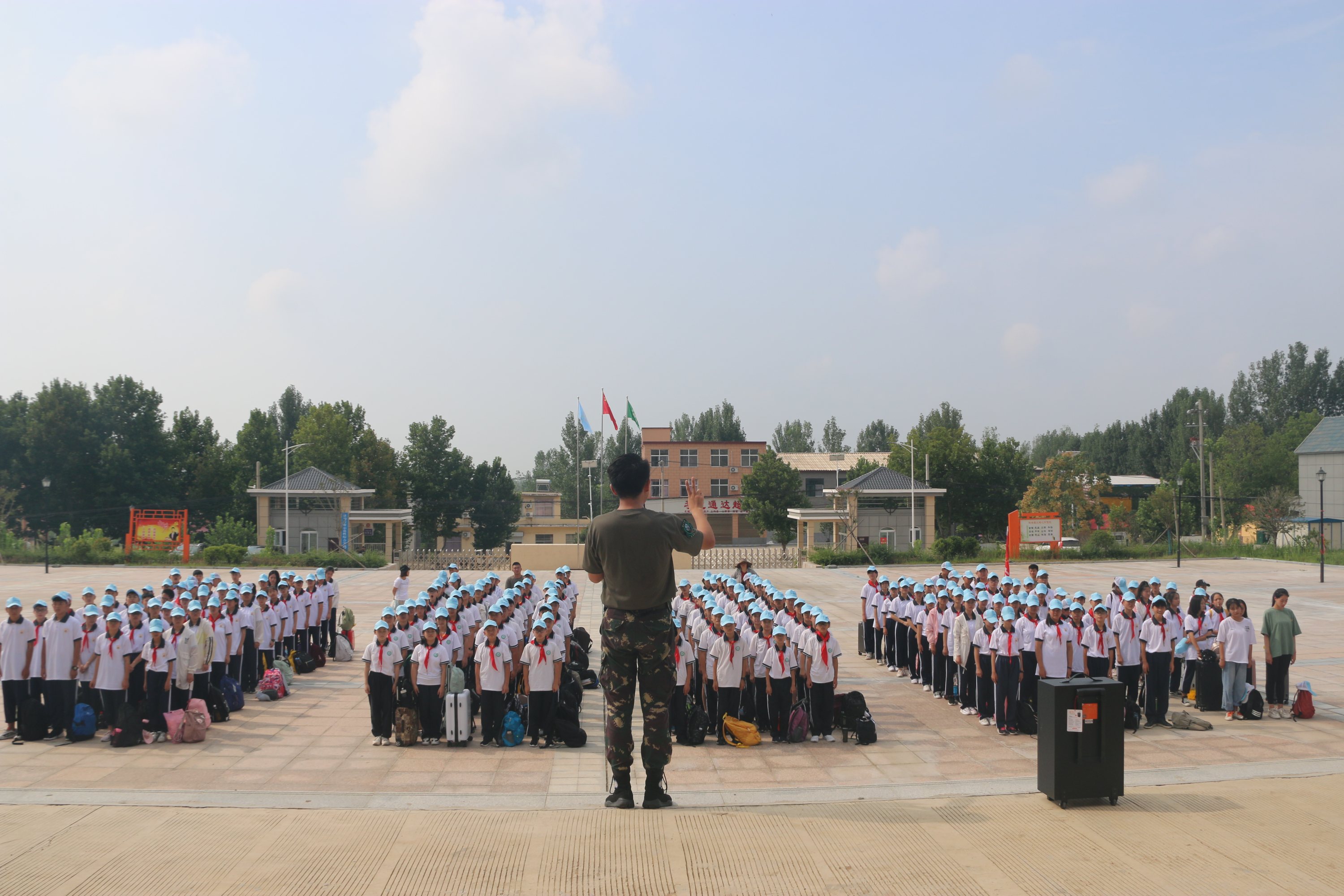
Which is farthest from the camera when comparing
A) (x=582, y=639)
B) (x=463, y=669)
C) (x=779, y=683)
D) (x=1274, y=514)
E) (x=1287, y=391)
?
(x=1287, y=391)

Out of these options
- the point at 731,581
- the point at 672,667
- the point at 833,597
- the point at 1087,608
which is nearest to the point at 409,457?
the point at 833,597

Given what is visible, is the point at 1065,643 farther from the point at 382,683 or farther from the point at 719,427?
the point at 719,427

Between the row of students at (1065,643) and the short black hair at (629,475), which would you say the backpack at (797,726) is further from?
the short black hair at (629,475)

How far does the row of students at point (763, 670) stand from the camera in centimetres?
1123

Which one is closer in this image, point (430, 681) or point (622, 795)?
point (622, 795)

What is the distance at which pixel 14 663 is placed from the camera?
10.9m

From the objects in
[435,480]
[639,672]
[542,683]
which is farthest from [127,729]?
[435,480]

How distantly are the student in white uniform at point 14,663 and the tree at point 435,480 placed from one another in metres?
50.1

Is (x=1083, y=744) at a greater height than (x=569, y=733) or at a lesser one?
greater

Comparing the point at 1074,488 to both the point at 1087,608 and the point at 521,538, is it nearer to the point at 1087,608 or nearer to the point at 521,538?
the point at 521,538

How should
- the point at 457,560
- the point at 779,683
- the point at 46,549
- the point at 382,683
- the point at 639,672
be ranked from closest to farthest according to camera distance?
the point at 639,672 < the point at 382,683 < the point at 779,683 < the point at 46,549 < the point at 457,560

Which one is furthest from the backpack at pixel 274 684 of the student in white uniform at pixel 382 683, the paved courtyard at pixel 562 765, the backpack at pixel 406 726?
the backpack at pixel 406 726

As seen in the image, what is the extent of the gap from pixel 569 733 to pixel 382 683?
246 centimetres

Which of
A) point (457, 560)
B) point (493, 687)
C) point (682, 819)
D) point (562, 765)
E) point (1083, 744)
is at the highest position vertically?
point (1083, 744)
